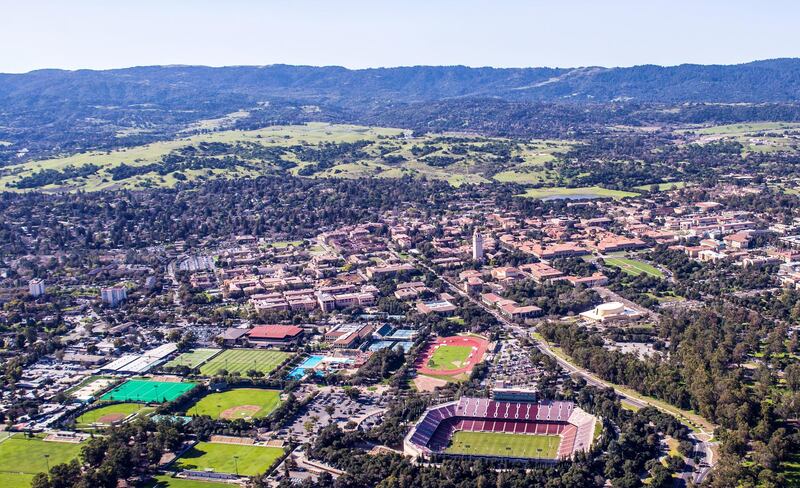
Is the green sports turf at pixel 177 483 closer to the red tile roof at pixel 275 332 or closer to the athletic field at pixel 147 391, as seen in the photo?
the athletic field at pixel 147 391

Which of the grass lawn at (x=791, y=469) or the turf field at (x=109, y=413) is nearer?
the grass lawn at (x=791, y=469)

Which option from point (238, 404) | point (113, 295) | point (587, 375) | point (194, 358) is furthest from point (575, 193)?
point (238, 404)

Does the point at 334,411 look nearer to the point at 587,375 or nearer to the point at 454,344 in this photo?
the point at 454,344

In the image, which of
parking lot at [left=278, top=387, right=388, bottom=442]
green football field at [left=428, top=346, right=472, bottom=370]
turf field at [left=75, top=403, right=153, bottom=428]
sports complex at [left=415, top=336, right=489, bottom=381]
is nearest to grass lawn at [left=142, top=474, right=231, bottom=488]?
parking lot at [left=278, top=387, right=388, bottom=442]

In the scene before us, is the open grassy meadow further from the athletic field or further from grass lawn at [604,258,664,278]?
the athletic field

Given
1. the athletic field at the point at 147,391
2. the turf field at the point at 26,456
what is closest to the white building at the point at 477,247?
the athletic field at the point at 147,391

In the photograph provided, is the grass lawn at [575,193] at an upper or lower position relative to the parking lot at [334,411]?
upper
